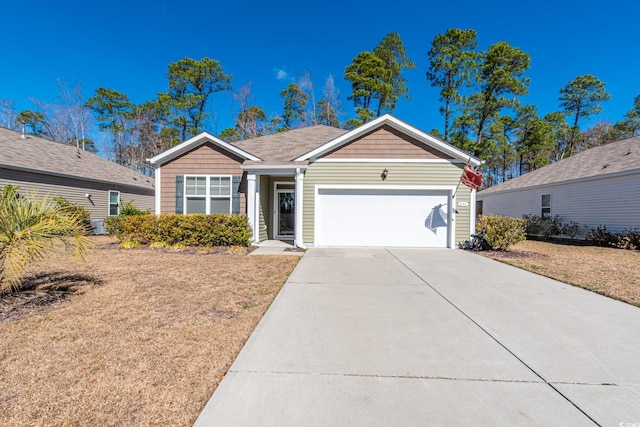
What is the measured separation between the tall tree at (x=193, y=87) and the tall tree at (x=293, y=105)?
233 inches

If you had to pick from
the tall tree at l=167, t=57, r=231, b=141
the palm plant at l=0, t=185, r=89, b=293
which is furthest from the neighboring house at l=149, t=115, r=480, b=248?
the tall tree at l=167, t=57, r=231, b=141

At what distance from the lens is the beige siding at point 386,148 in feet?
33.4

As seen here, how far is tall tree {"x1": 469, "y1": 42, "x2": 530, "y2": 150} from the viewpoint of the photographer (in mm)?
20750

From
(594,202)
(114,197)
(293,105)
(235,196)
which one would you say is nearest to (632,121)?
(594,202)

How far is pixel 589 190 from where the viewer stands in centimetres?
1313

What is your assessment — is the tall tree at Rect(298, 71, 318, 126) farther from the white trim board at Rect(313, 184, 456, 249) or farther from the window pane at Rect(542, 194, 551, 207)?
the window pane at Rect(542, 194, 551, 207)

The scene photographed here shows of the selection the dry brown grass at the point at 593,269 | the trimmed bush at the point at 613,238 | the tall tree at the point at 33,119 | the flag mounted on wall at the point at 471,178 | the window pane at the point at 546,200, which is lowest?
the dry brown grass at the point at 593,269

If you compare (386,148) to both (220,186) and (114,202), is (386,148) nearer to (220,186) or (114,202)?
(220,186)

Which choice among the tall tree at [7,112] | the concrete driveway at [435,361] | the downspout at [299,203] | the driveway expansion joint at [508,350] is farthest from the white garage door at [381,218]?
the tall tree at [7,112]

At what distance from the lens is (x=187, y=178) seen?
34.9 ft

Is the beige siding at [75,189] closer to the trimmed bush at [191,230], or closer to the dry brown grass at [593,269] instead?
the trimmed bush at [191,230]

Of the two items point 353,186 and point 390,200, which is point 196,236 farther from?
point 390,200

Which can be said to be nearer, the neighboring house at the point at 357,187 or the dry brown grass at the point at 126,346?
the dry brown grass at the point at 126,346

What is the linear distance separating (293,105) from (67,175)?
18.6 meters
